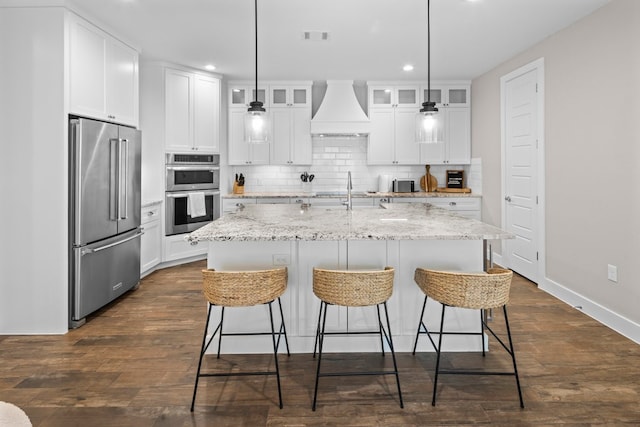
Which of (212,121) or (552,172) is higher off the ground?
(212,121)

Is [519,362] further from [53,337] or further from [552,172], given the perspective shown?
[53,337]

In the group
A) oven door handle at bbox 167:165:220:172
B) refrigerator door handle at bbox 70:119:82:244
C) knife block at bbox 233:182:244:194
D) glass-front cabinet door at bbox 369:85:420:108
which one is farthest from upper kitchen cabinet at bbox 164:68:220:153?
glass-front cabinet door at bbox 369:85:420:108

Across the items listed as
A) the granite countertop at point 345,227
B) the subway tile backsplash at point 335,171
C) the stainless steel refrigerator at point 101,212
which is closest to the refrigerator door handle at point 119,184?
the stainless steel refrigerator at point 101,212

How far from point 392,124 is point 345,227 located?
3987mm

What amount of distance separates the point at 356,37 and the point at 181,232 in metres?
3.22

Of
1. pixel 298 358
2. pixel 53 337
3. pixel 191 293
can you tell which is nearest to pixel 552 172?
pixel 298 358

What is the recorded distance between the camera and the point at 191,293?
4215mm

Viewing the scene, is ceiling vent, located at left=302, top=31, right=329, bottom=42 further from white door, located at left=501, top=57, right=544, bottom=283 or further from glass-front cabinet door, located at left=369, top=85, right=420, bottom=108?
white door, located at left=501, top=57, right=544, bottom=283

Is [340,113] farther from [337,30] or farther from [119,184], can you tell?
[119,184]

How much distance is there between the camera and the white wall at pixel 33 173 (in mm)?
3160

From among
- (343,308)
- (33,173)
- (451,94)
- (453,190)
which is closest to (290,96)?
(451,94)

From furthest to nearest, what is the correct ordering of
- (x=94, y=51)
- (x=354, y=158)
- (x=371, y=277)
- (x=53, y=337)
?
(x=354, y=158) < (x=94, y=51) < (x=53, y=337) < (x=371, y=277)

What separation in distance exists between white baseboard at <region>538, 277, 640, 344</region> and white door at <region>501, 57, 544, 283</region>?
1.04 ft

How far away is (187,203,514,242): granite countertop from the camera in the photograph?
2.32 meters
